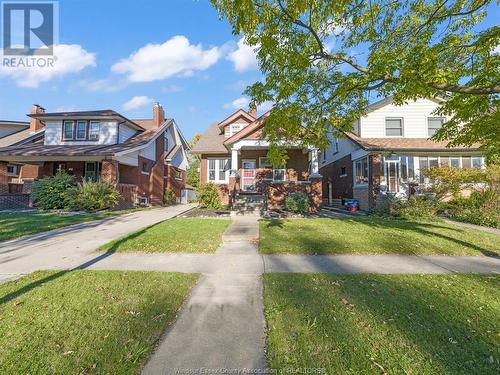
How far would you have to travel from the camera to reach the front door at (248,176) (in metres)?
18.5

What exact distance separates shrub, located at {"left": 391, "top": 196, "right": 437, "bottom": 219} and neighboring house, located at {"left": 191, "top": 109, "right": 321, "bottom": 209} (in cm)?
412

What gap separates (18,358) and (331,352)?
10.0 ft

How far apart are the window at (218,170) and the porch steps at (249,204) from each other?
12.6ft

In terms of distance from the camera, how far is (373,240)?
753cm

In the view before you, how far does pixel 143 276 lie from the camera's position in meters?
4.71

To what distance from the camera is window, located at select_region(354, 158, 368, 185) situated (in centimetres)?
1655

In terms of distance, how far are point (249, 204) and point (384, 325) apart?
12.4 m

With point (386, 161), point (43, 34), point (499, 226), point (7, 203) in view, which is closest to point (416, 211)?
point (499, 226)

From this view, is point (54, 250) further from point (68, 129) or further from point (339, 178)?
point (339, 178)

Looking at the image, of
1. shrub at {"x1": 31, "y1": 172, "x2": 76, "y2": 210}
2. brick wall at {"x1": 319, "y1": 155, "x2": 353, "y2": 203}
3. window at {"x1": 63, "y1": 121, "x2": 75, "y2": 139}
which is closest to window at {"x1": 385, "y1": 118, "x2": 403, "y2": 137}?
brick wall at {"x1": 319, "y1": 155, "x2": 353, "y2": 203}

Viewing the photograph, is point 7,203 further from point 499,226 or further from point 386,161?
point 499,226

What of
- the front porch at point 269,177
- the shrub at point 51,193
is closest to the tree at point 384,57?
the front porch at point 269,177

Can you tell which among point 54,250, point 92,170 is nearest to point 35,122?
point 92,170

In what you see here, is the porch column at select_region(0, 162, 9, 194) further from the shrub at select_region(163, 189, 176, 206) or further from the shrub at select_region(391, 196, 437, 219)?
the shrub at select_region(391, 196, 437, 219)
